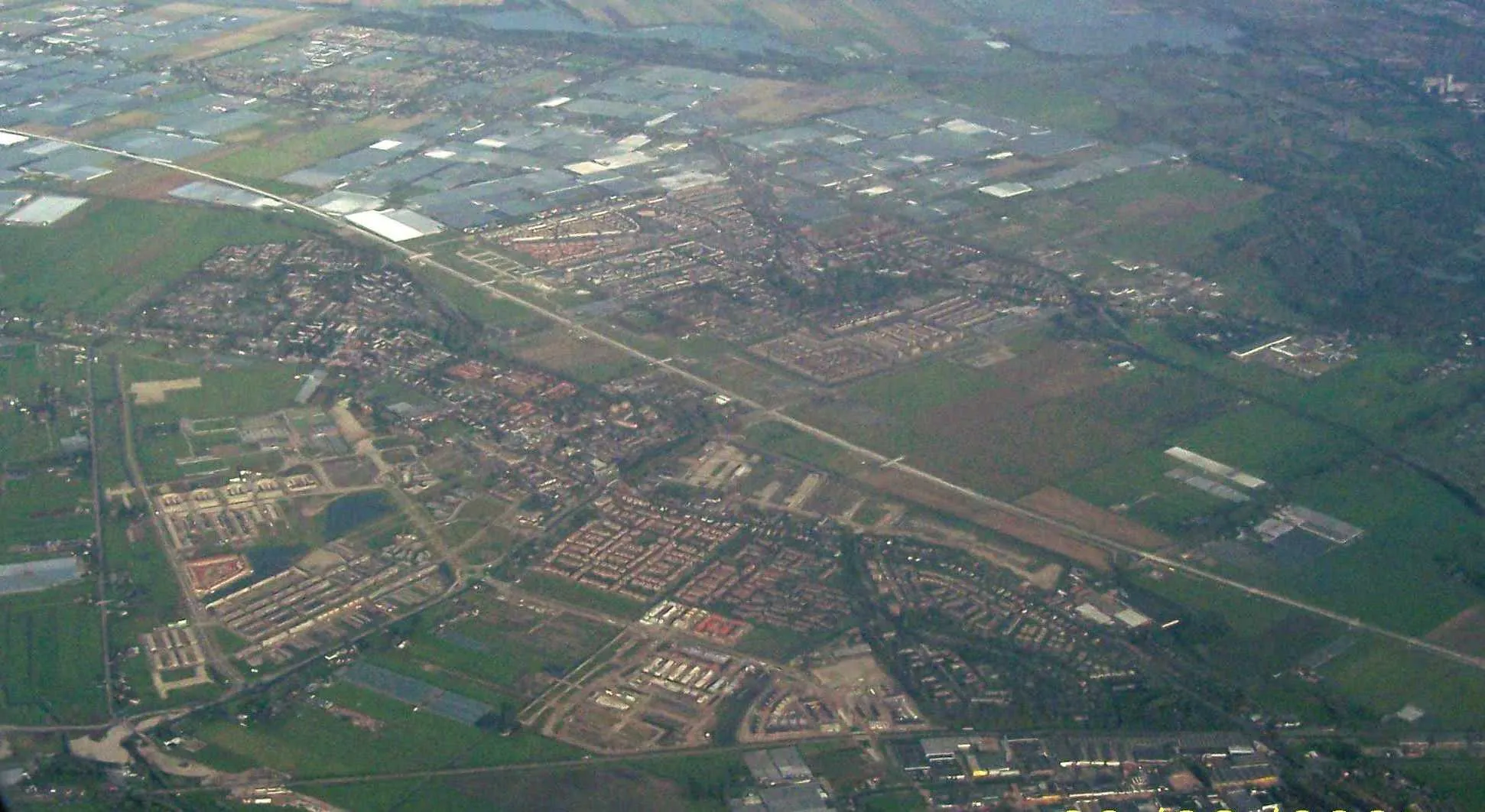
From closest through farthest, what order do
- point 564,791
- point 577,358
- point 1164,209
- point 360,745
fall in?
point 564,791, point 360,745, point 577,358, point 1164,209

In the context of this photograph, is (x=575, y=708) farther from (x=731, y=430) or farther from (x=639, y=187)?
(x=639, y=187)

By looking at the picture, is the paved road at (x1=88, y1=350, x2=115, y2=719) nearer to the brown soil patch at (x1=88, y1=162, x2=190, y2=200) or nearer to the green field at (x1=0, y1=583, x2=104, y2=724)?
the green field at (x1=0, y1=583, x2=104, y2=724)

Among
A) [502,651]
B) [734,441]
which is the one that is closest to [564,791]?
[502,651]

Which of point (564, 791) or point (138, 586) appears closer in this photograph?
point (564, 791)

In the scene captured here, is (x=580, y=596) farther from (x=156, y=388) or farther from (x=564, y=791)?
(x=156, y=388)

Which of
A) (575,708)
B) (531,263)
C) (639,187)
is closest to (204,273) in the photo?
(531,263)

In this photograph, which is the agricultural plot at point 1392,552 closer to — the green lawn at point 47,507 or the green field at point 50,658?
the green field at point 50,658
